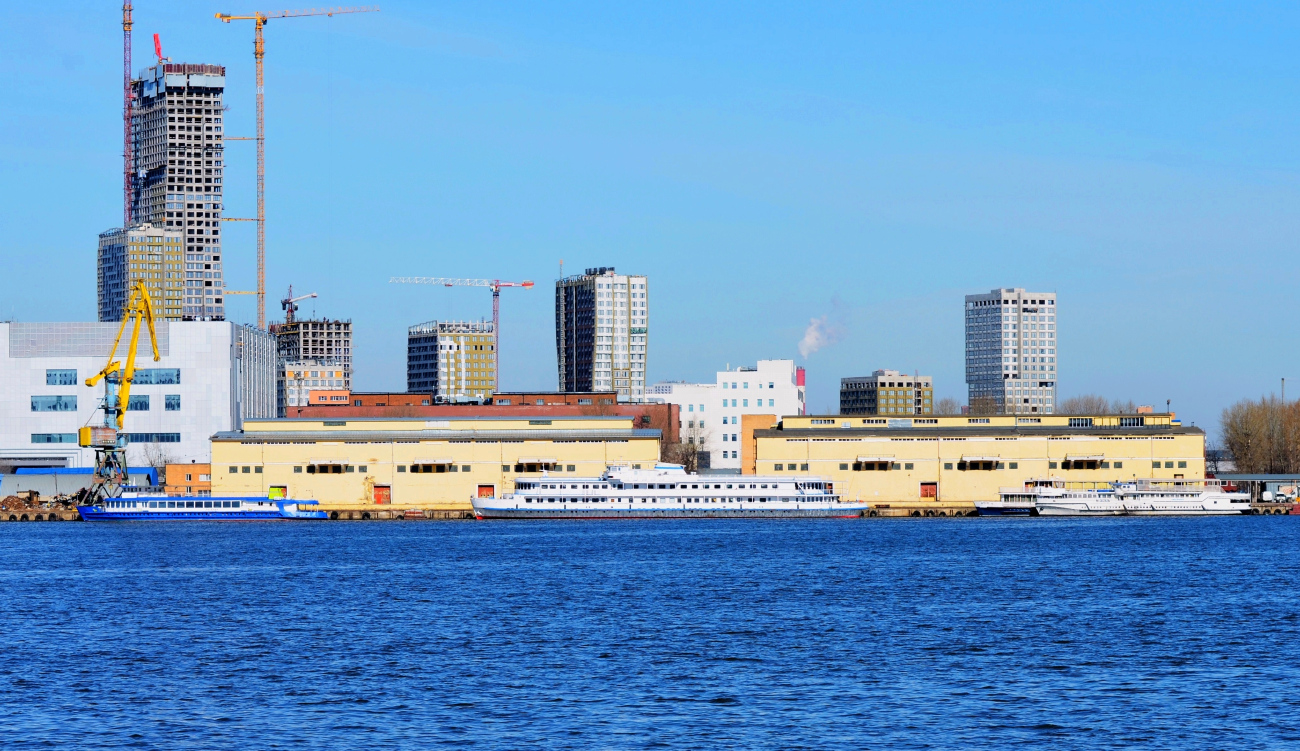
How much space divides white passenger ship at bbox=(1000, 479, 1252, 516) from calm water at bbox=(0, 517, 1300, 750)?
35.5 meters

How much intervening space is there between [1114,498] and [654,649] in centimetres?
8200

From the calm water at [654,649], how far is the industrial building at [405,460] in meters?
34.5

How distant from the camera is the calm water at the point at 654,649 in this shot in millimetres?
33750

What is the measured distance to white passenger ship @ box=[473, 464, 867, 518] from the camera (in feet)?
383

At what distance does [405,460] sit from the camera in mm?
118688

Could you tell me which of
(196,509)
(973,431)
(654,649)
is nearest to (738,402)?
(973,431)

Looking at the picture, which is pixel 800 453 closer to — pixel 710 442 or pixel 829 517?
pixel 829 517

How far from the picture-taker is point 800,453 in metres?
122

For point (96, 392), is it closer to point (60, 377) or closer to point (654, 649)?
point (60, 377)

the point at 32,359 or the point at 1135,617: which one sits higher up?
the point at 32,359

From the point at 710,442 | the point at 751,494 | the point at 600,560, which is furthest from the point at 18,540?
the point at 710,442

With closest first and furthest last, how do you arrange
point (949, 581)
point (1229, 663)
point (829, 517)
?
point (1229, 663) → point (949, 581) → point (829, 517)

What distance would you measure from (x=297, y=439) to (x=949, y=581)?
66013mm

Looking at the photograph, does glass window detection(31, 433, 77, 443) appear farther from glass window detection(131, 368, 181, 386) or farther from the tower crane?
the tower crane
